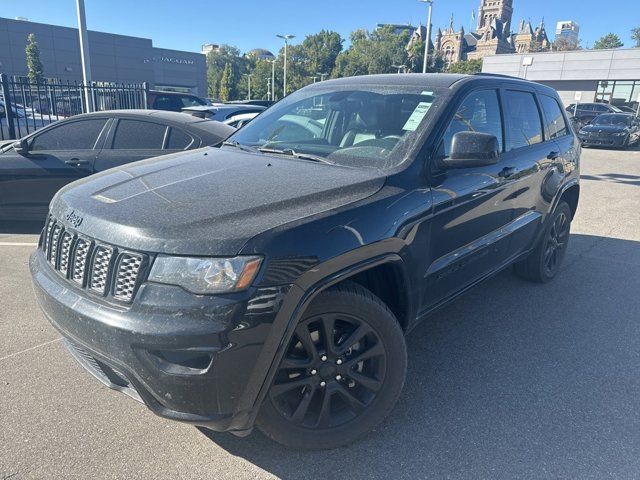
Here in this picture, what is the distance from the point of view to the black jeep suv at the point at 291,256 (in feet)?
6.19

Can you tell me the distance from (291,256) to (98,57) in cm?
6104

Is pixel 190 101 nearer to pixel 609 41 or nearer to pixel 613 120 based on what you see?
pixel 613 120

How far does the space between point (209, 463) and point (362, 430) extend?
763 millimetres

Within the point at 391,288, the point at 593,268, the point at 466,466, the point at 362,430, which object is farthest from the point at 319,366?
the point at 593,268

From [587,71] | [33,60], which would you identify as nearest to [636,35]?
[587,71]

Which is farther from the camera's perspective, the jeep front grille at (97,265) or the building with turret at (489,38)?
the building with turret at (489,38)

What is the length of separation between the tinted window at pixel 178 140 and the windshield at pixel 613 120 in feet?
62.9

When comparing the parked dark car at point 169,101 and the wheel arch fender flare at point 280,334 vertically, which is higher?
the parked dark car at point 169,101

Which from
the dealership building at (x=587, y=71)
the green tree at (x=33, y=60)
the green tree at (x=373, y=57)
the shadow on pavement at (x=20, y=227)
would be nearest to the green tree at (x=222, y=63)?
the green tree at (x=373, y=57)

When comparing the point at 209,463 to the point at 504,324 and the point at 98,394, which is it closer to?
the point at 98,394

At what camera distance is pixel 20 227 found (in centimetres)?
621

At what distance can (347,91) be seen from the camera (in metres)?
3.45

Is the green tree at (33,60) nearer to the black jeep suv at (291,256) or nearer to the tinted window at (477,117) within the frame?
the black jeep suv at (291,256)

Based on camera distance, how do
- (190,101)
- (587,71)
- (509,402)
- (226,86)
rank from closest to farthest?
(509,402), (190,101), (587,71), (226,86)
